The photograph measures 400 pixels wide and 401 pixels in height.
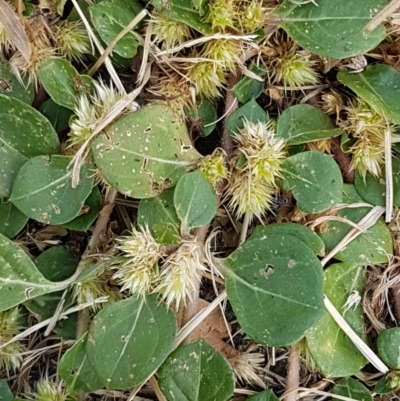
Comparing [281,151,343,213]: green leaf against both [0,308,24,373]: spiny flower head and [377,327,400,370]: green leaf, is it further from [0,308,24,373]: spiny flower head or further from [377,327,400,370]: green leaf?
[0,308,24,373]: spiny flower head

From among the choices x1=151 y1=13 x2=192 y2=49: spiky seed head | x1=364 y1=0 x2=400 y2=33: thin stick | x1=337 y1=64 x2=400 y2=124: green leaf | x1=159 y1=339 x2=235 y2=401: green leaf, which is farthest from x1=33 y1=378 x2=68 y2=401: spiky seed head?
x1=364 y1=0 x2=400 y2=33: thin stick

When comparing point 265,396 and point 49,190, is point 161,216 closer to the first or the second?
point 49,190

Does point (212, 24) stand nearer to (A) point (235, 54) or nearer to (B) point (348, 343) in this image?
(A) point (235, 54)

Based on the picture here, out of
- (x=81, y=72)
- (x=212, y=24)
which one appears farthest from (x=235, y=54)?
(x=81, y=72)

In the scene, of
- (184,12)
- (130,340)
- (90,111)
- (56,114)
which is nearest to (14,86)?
(56,114)

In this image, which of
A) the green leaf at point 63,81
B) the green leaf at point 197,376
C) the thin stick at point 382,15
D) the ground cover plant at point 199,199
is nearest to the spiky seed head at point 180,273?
the ground cover plant at point 199,199

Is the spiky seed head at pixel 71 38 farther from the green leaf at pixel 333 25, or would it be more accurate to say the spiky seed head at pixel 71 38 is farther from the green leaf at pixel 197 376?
the green leaf at pixel 197 376
